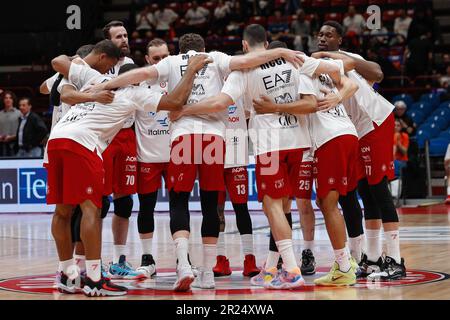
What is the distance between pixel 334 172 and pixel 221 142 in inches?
38.6

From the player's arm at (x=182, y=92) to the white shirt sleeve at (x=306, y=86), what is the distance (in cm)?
84

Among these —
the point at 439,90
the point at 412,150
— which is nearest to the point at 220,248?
the point at 412,150

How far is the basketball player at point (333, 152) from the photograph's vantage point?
7.65m

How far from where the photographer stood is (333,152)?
25.4ft

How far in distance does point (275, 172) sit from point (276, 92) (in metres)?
0.68

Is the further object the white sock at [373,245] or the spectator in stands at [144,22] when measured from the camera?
the spectator in stands at [144,22]

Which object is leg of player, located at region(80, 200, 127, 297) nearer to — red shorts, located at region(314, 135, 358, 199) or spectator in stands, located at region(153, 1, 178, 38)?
red shorts, located at region(314, 135, 358, 199)

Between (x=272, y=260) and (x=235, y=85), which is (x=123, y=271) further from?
(x=235, y=85)

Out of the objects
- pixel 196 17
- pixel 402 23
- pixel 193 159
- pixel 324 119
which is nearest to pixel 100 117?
pixel 193 159

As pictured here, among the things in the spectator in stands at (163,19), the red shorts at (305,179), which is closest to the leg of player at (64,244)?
the red shorts at (305,179)

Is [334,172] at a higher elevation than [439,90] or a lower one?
lower

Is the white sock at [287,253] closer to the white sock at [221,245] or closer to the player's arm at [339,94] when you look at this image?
the player's arm at [339,94]
